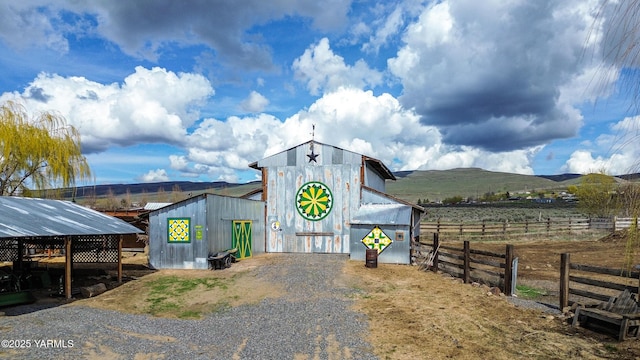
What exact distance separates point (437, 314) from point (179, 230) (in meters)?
12.4

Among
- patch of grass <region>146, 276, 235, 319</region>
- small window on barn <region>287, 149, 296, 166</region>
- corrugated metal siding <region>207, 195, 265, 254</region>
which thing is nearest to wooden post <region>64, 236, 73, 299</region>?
patch of grass <region>146, 276, 235, 319</region>

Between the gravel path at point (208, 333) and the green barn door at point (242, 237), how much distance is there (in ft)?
27.4

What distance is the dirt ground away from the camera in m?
8.26

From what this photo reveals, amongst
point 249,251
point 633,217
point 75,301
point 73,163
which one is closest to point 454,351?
point 633,217

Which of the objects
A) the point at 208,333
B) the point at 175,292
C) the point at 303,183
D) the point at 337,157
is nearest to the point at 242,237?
the point at 303,183

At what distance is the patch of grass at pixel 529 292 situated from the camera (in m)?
13.8

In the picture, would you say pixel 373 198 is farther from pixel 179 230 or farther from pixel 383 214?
pixel 179 230

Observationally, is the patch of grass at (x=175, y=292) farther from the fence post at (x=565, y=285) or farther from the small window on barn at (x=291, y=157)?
the small window on barn at (x=291, y=157)

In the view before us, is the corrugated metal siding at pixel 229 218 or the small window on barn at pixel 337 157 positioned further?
the small window on barn at pixel 337 157

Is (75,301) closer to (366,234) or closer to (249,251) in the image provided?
(249,251)

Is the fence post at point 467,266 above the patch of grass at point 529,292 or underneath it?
above

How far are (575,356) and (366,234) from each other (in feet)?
43.6

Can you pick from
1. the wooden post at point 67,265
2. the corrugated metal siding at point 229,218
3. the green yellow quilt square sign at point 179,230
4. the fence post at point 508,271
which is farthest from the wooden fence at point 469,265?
the wooden post at point 67,265

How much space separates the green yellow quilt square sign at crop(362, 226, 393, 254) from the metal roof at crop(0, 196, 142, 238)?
10.9 metres
